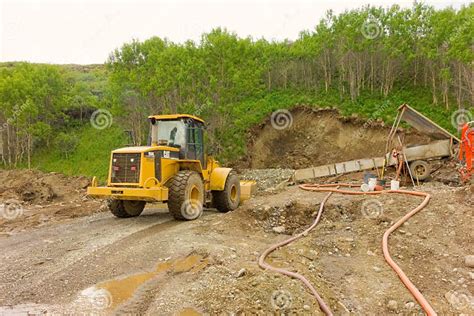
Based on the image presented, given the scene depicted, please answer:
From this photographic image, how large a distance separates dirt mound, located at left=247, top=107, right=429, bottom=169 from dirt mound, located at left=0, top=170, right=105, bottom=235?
Result: 11246mm

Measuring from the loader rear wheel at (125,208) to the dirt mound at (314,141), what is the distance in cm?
1437

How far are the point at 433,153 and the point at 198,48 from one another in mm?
14679

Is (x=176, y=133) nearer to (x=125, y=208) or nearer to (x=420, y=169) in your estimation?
(x=125, y=208)

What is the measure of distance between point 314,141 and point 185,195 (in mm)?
16993

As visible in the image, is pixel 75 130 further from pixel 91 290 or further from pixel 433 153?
pixel 91 290

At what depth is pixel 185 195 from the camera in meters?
8.84

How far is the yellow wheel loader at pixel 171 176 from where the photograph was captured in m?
8.73

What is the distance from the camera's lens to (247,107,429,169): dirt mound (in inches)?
897

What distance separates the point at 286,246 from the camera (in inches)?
266

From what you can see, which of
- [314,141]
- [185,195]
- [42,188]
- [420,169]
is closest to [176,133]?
[185,195]

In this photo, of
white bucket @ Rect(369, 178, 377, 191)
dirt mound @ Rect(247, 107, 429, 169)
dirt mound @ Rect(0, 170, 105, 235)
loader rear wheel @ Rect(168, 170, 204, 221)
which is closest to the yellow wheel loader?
loader rear wheel @ Rect(168, 170, 204, 221)

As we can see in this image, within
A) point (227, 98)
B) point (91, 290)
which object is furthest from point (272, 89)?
point (91, 290)

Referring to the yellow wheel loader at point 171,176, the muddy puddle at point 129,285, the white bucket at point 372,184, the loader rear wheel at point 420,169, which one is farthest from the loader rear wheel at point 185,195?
the loader rear wheel at point 420,169

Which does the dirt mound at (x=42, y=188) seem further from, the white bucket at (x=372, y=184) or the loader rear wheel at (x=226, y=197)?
the white bucket at (x=372, y=184)
